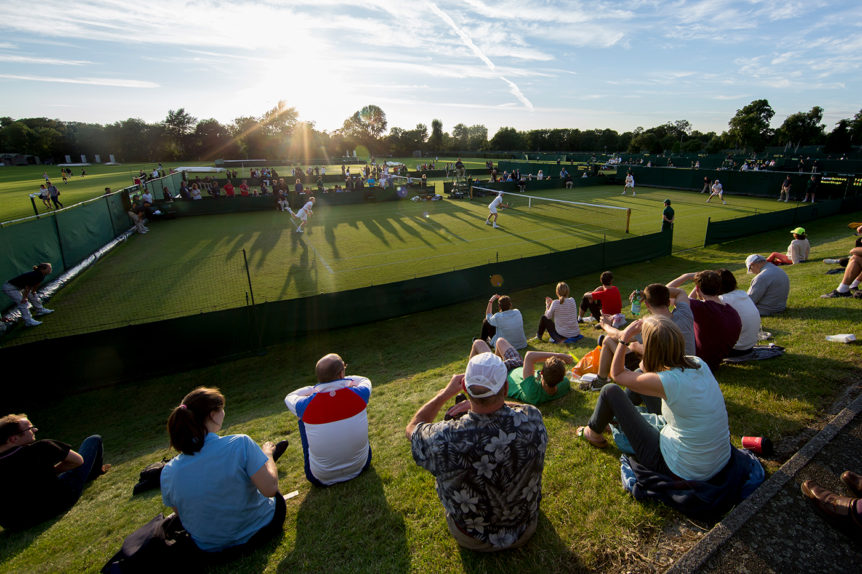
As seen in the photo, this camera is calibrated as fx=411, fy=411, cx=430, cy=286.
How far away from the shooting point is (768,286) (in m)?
8.05

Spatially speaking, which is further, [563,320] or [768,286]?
[563,320]

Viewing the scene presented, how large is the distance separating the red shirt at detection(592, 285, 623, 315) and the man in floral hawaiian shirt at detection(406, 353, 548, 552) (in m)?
6.58

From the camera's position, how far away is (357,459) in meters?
4.41

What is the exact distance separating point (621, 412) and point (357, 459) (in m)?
2.70

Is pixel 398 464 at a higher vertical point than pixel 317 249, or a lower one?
higher

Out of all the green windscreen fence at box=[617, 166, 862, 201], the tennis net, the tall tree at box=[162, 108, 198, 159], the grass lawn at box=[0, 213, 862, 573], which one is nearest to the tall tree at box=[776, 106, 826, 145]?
the green windscreen fence at box=[617, 166, 862, 201]

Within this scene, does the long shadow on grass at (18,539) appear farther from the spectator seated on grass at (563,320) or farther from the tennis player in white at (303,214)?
the tennis player in white at (303,214)

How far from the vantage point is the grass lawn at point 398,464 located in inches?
132

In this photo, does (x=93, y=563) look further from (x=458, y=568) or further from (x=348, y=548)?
(x=458, y=568)

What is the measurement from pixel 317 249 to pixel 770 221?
2211cm

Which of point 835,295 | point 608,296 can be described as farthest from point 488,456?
point 835,295

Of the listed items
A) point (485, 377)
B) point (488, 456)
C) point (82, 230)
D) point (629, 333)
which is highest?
point (485, 377)

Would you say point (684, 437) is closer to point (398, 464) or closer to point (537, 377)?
point (537, 377)

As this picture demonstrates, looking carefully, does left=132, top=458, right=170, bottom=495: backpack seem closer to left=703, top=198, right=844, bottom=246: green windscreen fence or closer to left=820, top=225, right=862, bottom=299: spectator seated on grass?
left=820, top=225, right=862, bottom=299: spectator seated on grass
